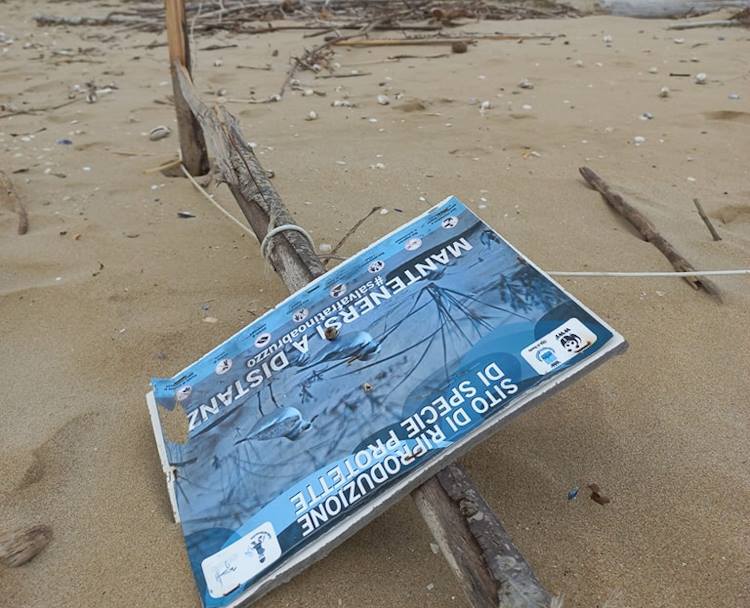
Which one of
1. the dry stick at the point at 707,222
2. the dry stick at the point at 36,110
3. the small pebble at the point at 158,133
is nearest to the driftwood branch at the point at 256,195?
the small pebble at the point at 158,133

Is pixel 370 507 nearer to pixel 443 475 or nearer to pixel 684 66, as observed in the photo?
pixel 443 475

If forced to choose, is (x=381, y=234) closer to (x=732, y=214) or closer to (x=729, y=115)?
(x=732, y=214)

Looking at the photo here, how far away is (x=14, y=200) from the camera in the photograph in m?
2.66

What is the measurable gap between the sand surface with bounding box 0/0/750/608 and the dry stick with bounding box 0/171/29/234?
0.05 meters

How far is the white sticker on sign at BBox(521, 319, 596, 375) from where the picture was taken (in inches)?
41.8

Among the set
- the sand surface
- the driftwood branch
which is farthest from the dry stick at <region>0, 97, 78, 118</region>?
the driftwood branch

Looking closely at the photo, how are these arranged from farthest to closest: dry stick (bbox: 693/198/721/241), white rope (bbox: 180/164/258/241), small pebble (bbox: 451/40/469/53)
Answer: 1. small pebble (bbox: 451/40/469/53)
2. white rope (bbox: 180/164/258/241)
3. dry stick (bbox: 693/198/721/241)

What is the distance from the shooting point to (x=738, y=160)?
2877 millimetres

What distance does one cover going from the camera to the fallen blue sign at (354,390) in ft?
3.35

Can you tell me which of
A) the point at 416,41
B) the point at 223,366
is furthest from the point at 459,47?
the point at 223,366

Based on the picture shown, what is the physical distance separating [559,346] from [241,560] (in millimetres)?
606

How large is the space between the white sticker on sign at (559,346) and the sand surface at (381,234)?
349mm

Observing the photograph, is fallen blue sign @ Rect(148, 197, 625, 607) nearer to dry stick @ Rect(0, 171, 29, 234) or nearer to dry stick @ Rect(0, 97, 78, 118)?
dry stick @ Rect(0, 171, 29, 234)

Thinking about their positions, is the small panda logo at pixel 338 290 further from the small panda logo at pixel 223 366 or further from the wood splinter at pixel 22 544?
the wood splinter at pixel 22 544
